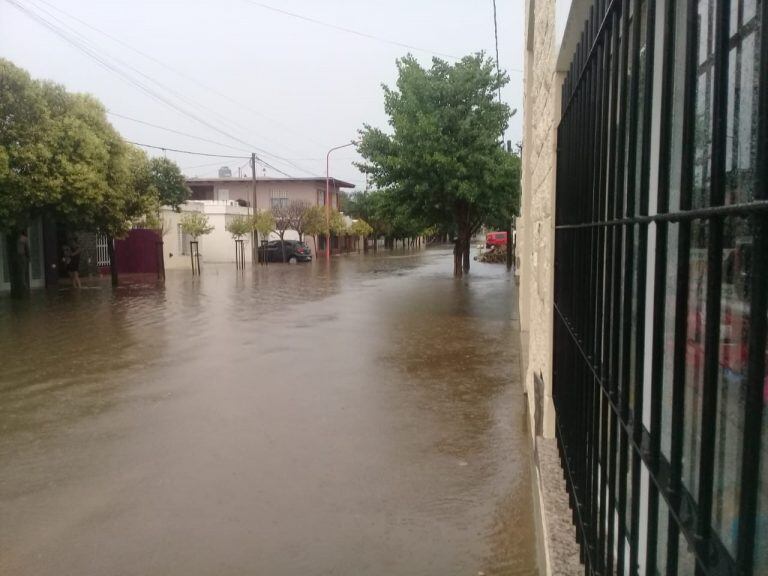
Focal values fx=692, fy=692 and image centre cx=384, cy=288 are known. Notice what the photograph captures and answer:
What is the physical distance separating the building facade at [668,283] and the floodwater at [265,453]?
4.18 feet

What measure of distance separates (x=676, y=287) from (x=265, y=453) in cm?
435

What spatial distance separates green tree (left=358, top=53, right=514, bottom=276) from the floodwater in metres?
10.7

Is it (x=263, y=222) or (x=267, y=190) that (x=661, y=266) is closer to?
(x=263, y=222)

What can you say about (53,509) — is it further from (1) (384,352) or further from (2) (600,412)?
(1) (384,352)

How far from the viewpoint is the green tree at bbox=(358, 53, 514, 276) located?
2114cm

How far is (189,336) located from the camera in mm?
11055

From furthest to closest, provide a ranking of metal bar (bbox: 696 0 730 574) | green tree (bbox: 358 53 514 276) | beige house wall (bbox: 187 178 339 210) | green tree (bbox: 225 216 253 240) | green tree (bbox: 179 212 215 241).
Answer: beige house wall (bbox: 187 178 339 210) < green tree (bbox: 225 216 253 240) < green tree (bbox: 179 212 215 241) < green tree (bbox: 358 53 514 276) < metal bar (bbox: 696 0 730 574)

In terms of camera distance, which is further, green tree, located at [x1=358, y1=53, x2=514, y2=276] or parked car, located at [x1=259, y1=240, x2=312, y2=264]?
parked car, located at [x1=259, y1=240, x2=312, y2=264]

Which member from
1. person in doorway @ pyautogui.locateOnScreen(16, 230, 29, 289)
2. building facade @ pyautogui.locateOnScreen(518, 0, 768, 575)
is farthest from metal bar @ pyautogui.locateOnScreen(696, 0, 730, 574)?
person in doorway @ pyautogui.locateOnScreen(16, 230, 29, 289)

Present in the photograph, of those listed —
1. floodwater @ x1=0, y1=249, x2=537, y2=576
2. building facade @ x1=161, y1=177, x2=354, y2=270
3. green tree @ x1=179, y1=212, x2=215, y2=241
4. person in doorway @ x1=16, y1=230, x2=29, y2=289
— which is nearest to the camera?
floodwater @ x1=0, y1=249, x2=537, y2=576

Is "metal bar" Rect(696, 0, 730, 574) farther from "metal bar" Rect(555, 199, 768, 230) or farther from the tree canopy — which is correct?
→ the tree canopy

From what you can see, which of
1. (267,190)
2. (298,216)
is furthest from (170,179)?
(267,190)

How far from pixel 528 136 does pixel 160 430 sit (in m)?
4.84

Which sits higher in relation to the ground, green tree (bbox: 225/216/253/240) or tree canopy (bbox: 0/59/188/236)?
tree canopy (bbox: 0/59/188/236)
